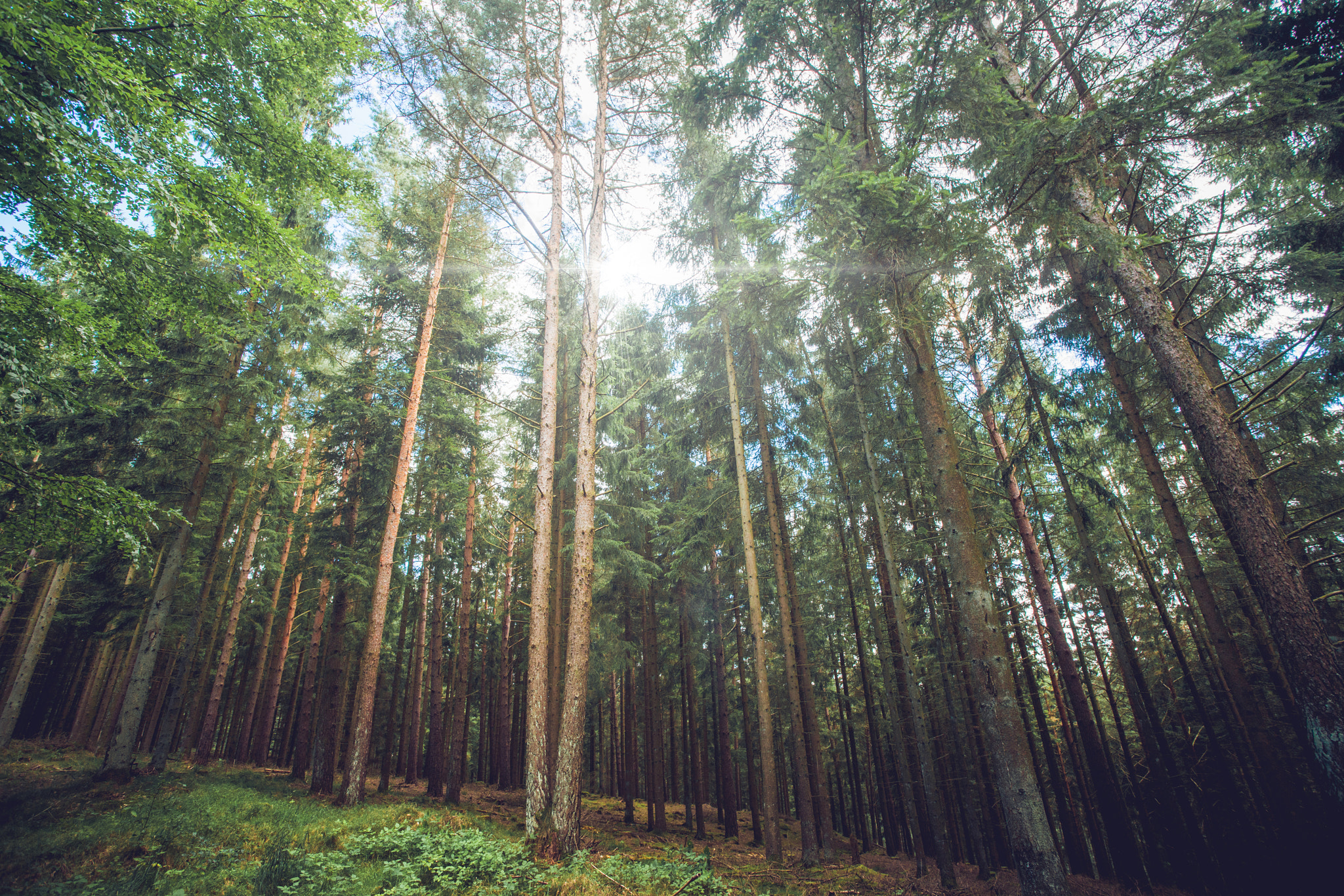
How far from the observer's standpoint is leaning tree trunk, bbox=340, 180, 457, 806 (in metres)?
10.2

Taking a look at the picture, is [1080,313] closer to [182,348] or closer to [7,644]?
[182,348]

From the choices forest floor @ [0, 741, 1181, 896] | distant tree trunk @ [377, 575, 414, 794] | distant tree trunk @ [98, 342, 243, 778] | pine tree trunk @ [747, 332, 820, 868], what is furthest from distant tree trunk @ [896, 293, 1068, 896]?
distant tree trunk @ [377, 575, 414, 794]

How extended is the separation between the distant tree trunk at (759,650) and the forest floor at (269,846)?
2.17ft

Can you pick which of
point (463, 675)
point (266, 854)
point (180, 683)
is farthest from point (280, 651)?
point (266, 854)

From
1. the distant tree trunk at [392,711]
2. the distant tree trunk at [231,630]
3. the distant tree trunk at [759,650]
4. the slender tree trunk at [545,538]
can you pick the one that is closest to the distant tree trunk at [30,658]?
the distant tree trunk at [231,630]

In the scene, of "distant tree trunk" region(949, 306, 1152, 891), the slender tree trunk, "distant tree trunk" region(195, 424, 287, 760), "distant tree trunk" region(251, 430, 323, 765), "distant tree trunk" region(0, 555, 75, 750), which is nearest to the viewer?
the slender tree trunk

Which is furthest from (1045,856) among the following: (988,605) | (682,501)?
(682,501)

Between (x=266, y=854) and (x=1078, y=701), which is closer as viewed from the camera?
(x=266, y=854)

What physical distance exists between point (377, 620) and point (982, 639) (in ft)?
37.9

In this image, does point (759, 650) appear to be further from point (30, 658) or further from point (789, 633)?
point (30, 658)

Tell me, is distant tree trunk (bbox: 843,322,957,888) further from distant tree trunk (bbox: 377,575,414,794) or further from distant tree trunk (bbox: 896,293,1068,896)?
A: distant tree trunk (bbox: 377,575,414,794)

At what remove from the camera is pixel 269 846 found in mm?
6125

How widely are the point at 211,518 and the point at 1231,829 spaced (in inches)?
1316

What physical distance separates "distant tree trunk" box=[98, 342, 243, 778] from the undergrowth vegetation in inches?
24.4
